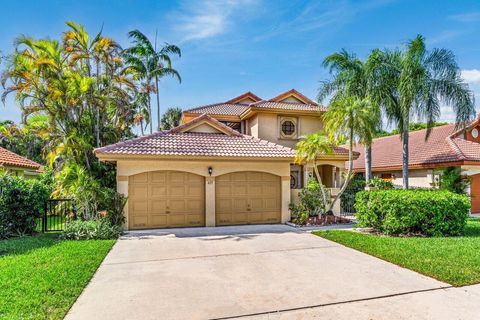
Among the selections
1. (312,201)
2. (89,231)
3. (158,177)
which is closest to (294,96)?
(312,201)

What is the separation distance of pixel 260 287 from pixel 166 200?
771 centimetres

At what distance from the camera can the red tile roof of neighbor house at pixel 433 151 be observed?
1819cm

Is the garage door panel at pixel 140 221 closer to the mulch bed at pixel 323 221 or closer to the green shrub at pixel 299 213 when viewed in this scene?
the green shrub at pixel 299 213

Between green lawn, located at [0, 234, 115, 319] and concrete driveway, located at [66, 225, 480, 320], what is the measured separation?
0.94 feet

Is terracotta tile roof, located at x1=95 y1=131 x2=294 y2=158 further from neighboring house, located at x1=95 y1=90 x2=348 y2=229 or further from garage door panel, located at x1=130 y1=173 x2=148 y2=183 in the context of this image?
garage door panel, located at x1=130 y1=173 x2=148 y2=183

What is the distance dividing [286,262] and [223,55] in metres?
12.3

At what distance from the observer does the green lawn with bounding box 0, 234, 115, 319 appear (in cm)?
492

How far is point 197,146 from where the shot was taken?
44.4ft

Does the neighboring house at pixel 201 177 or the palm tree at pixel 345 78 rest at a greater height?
the palm tree at pixel 345 78

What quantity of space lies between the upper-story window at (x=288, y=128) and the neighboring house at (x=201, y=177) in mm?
3221

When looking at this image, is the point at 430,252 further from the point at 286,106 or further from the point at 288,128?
the point at 286,106

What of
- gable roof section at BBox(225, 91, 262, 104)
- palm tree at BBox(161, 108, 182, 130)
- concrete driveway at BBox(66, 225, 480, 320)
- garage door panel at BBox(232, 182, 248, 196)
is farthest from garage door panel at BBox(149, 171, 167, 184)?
palm tree at BBox(161, 108, 182, 130)

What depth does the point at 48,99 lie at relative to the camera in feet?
42.0

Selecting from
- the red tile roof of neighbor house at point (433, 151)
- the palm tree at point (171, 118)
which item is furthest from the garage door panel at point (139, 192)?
the palm tree at point (171, 118)
